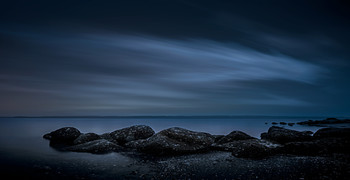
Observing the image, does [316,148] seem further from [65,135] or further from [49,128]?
[49,128]

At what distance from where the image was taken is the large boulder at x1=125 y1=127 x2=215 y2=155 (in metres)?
14.6

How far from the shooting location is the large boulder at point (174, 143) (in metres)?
14.6

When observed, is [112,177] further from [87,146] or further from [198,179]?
[87,146]

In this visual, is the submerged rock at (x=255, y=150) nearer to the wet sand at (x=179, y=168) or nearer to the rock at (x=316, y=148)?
the wet sand at (x=179, y=168)

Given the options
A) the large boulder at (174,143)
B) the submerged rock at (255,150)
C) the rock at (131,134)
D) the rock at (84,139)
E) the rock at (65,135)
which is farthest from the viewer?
the rock at (65,135)

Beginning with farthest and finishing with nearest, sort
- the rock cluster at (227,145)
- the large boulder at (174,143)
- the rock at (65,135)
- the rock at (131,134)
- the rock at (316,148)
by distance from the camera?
the rock at (65,135), the rock at (131,134), the large boulder at (174,143), the rock at (316,148), the rock cluster at (227,145)

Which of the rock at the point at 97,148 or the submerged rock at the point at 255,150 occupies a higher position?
the submerged rock at the point at 255,150

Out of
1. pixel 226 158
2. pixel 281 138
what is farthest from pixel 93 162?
pixel 281 138

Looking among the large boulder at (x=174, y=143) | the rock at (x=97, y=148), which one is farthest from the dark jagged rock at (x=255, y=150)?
the rock at (x=97, y=148)

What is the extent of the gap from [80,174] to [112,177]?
1.77m

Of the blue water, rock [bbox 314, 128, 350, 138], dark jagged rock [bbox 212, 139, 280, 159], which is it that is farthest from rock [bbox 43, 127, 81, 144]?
rock [bbox 314, 128, 350, 138]

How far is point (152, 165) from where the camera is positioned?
11.1 metres

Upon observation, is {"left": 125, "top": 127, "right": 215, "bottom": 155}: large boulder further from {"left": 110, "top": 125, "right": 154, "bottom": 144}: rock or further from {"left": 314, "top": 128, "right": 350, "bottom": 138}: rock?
{"left": 314, "top": 128, "right": 350, "bottom": 138}: rock

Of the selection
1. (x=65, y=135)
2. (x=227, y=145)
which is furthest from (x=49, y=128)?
(x=227, y=145)
